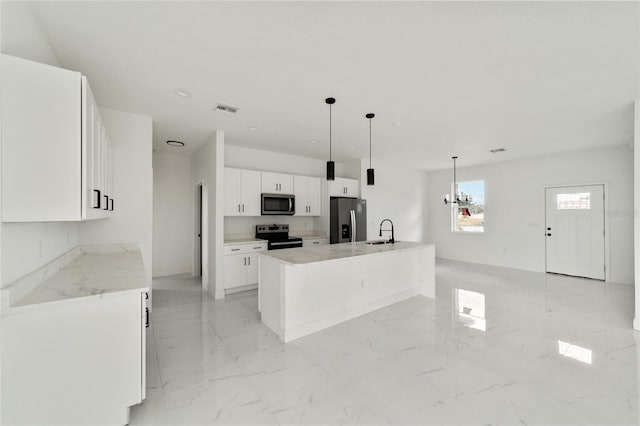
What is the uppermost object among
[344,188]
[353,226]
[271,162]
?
[271,162]

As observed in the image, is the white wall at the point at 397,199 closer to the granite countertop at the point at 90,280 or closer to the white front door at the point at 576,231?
the white front door at the point at 576,231

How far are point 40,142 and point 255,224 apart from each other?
13.0 feet

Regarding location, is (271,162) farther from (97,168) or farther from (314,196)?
(97,168)

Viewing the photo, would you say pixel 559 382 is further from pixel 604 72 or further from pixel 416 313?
pixel 604 72

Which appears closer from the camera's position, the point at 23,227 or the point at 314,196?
the point at 23,227

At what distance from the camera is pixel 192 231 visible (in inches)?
232

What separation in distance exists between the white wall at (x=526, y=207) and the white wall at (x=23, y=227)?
326 inches

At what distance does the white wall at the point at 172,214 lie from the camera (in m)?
5.56

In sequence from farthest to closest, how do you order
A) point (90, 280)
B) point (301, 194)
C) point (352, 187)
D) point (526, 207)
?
point (526, 207), point (352, 187), point (301, 194), point (90, 280)

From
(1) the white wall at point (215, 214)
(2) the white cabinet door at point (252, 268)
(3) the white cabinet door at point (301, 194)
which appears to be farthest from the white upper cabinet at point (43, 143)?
(3) the white cabinet door at point (301, 194)

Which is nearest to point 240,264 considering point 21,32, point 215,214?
point 215,214

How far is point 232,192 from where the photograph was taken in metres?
4.77

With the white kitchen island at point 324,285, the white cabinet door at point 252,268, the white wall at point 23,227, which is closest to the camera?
the white wall at point 23,227

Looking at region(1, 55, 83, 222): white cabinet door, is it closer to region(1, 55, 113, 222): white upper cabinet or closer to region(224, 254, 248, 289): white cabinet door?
region(1, 55, 113, 222): white upper cabinet
